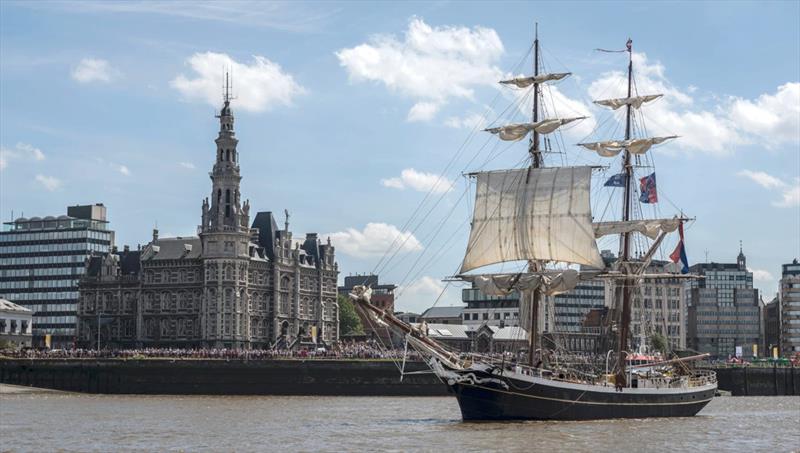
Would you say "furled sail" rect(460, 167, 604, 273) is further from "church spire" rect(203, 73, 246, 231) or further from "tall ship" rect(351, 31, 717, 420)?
"church spire" rect(203, 73, 246, 231)

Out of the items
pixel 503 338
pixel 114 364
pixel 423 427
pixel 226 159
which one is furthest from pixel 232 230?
pixel 423 427

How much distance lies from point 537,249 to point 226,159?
80555 mm

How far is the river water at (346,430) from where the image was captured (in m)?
69.1

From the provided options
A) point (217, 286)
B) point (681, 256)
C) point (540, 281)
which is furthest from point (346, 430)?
point (217, 286)

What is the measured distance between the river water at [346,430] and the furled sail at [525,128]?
71.1ft

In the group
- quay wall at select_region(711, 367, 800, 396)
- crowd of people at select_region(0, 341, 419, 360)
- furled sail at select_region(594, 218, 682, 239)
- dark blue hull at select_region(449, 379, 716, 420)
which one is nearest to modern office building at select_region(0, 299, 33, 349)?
crowd of people at select_region(0, 341, 419, 360)

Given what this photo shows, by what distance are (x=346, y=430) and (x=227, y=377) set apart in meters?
63.3

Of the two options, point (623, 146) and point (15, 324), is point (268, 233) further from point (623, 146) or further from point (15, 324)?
point (623, 146)

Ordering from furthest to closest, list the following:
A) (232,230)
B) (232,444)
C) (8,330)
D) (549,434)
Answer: (8,330) → (232,230) → (549,434) → (232,444)

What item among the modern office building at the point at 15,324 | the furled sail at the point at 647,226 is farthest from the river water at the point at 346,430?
the modern office building at the point at 15,324

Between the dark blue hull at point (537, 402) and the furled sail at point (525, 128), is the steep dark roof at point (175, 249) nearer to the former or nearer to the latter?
the furled sail at point (525, 128)

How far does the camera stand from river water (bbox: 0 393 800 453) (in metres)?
69.1

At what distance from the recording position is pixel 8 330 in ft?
602

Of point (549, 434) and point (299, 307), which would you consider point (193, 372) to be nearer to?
point (299, 307)
